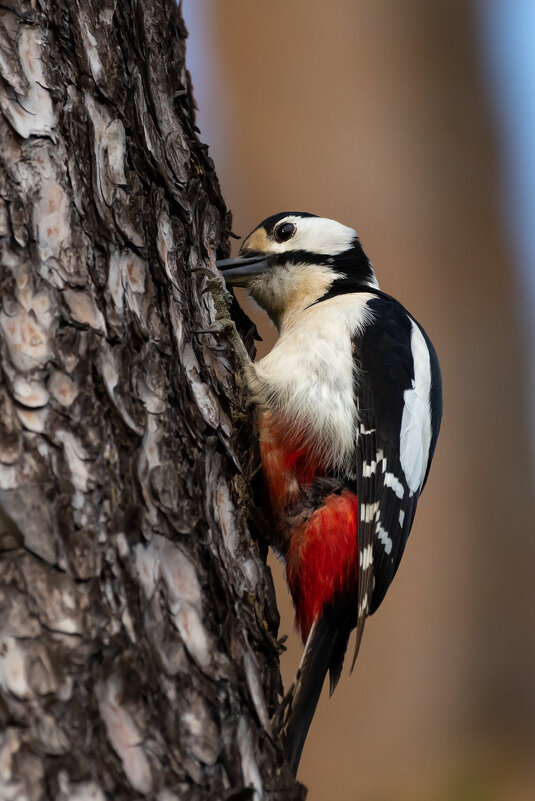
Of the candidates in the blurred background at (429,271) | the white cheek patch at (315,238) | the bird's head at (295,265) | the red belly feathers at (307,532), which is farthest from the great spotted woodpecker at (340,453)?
the blurred background at (429,271)

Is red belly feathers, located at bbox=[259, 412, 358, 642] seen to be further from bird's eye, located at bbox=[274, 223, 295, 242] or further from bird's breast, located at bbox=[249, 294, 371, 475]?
bird's eye, located at bbox=[274, 223, 295, 242]

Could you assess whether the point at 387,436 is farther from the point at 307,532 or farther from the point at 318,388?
the point at 307,532

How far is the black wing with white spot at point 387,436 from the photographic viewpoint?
190 centimetres

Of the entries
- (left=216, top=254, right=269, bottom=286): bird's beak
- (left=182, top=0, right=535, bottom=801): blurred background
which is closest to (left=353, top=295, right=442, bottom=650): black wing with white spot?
(left=216, top=254, right=269, bottom=286): bird's beak

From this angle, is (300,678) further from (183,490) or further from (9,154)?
(9,154)

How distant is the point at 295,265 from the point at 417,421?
593 millimetres

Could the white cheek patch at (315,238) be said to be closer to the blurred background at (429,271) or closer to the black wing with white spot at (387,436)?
the black wing with white spot at (387,436)

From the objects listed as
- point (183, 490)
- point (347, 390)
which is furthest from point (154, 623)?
point (347, 390)

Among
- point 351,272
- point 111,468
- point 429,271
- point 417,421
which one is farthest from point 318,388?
point 429,271

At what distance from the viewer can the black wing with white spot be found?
1.90 meters

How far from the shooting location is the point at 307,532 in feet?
6.16

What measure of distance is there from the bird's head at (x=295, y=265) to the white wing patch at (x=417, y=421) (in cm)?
26

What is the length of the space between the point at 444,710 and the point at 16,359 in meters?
2.93

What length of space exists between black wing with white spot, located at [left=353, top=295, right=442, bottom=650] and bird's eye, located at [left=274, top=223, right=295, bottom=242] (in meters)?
0.38
